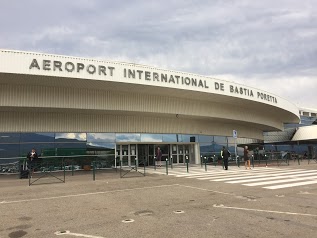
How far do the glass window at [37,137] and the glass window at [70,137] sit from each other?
0.46m

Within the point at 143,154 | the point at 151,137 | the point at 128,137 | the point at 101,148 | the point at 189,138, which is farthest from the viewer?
the point at 189,138

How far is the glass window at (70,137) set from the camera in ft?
80.4

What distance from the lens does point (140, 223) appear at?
6.96m

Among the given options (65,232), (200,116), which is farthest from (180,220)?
A: (200,116)

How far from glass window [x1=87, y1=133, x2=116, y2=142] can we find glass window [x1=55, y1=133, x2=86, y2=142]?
508mm

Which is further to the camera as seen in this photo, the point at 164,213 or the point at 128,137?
the point at 128,137

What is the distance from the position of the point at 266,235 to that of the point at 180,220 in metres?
2.02

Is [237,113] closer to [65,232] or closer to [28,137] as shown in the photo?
[28,137]

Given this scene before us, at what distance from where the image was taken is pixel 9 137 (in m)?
23.0

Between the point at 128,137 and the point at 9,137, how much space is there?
9.62 metres

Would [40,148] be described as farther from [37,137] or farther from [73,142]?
[73,142]

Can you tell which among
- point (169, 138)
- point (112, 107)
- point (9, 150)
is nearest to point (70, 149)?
point (9, 150)

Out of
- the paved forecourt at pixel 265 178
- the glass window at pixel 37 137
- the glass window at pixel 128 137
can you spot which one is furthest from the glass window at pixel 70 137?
the paved forecourt at pixel 265 178

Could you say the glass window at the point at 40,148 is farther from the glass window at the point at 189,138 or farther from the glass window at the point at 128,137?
the glass window at the point at 189,138
